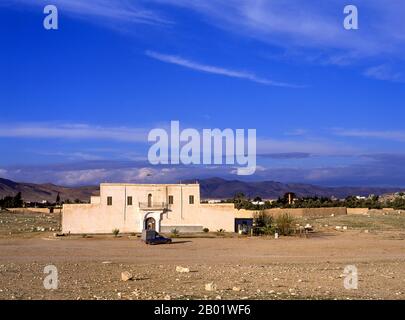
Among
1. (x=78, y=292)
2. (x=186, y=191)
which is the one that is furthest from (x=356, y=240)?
(x=78, y=292)

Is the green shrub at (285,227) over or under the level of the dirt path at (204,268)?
over

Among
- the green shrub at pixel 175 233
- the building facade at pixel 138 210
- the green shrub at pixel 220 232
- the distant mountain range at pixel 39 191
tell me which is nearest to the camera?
the green shrub at pixel 175 233

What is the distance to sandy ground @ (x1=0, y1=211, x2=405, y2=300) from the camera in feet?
55.2

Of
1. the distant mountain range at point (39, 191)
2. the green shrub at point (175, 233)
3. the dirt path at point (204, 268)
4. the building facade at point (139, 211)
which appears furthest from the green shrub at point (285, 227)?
the distant mountain range at point (39, 191)

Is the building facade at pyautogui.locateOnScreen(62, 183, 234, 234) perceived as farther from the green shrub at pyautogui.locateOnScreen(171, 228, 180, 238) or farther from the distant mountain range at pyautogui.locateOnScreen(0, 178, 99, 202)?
the distant mountain range at pyautogui.locateOnScreen(0, 178, 99, 202)

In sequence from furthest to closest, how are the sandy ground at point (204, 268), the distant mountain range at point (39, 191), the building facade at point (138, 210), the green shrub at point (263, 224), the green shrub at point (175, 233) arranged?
the distant mountain range at point (39, 191)
the green shrub at point (263, 224)
the building facade at point (138, 210)
the green shrub at point (175, 233)
the sandy ground at point (204, 268)

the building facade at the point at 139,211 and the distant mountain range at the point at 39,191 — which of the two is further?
the distant mountain range at the point at 39,191

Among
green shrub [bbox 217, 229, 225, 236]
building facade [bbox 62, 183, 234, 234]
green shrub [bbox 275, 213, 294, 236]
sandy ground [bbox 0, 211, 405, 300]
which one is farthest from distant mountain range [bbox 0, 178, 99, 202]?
sandy ground [bbox 0, 211, 405, 300]

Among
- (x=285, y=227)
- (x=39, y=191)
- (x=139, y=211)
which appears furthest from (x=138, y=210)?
(x=39, y=191)

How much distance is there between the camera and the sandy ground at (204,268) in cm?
1683

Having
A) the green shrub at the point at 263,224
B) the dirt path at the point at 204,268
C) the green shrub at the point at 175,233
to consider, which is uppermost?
the green shrub at the point at 263,224

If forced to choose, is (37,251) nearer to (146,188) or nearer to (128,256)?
(128,256)

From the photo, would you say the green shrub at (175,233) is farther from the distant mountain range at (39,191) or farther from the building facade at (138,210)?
the distant mountain range at (39,191)

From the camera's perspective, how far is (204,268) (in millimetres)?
25016
